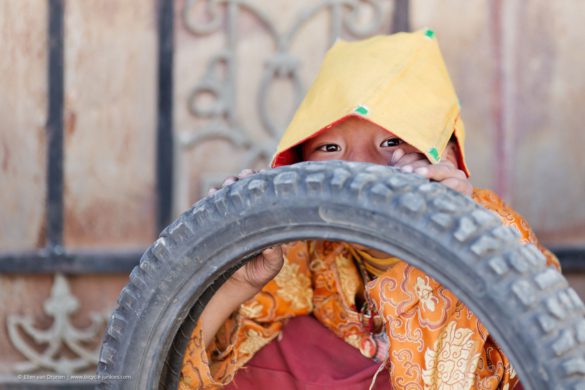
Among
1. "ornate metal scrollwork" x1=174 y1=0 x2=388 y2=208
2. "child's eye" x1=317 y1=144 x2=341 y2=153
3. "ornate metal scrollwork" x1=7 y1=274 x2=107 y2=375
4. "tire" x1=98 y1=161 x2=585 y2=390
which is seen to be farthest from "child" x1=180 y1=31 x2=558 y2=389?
"ornate metal scrollwork" x1=7 y1=274 x2=107 y2=375

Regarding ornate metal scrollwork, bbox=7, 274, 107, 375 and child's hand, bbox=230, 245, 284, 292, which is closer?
child's hand, bbox=230, 245, 284, 292

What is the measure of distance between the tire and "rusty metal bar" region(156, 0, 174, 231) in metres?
0.96

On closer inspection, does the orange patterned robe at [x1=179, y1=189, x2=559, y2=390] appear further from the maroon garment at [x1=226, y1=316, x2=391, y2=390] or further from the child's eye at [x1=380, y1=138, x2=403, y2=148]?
the child's eye at [x1=380, y1=138, x2=403, y2=148]

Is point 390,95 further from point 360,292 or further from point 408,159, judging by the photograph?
point 360,292

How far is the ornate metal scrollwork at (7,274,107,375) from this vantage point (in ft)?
7.44

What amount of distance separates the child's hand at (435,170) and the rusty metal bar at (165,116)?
0.97 metres

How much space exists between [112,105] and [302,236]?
4.10 feet

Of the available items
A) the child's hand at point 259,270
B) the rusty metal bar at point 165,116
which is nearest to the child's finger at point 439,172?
the child's hand at point 259,270

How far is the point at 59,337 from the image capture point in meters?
2.27

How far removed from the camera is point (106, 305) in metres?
2.29

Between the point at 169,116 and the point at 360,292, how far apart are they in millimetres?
927

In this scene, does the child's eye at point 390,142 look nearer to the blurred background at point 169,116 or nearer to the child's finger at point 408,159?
the child's finger at point 408,159

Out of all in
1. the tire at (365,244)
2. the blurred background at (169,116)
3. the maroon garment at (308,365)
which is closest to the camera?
the tire at (365,244)

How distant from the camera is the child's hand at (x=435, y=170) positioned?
125 centimetres
